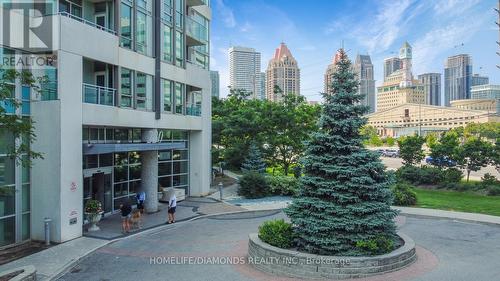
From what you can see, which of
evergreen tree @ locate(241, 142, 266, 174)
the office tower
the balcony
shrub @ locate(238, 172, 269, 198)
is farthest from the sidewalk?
the office tower

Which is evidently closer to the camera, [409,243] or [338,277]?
[338,277]

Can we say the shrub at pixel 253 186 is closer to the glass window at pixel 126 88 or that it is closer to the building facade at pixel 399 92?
the glass window at pixel 126 88

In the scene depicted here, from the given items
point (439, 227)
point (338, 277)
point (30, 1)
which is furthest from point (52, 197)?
point (439, 227)

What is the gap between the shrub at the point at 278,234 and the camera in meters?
12.5

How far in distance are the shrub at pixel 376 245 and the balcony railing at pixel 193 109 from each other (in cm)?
1617

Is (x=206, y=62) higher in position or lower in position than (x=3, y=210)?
higher

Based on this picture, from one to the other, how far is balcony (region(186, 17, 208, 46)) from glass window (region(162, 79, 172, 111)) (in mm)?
4453

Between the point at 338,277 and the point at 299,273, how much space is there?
3.43 feet

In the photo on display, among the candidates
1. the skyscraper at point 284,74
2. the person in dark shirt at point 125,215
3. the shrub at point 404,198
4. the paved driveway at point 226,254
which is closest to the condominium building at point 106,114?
the person in dark shirt at point 125,215

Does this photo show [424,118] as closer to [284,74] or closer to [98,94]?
[284,74]

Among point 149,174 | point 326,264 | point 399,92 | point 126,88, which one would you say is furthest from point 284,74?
point 399,92

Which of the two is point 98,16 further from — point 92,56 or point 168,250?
point 168,250

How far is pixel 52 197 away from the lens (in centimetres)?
1509

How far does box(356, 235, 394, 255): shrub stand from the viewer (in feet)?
38.1
